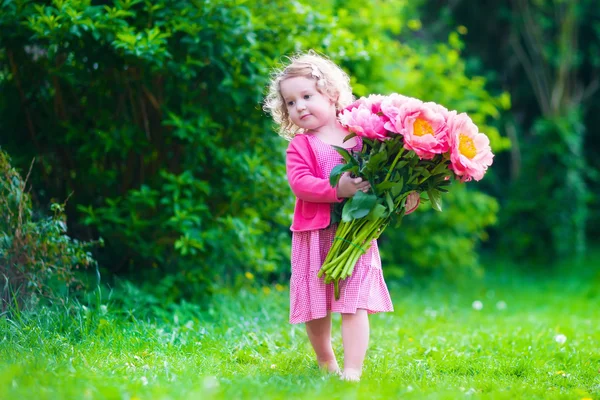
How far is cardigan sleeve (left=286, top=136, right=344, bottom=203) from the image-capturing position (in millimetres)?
2957

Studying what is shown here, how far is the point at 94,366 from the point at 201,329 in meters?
1.07

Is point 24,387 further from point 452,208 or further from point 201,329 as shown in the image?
point 452,208

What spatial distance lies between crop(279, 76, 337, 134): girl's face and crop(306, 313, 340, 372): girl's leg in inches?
36.4

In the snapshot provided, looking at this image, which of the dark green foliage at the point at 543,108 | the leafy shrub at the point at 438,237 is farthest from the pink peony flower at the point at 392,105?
the dark green foliage at the point at 543,108

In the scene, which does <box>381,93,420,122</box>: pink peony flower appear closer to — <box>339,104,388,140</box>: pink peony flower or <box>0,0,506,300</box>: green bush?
<box>339,104,388,140</box>: pink peony flower

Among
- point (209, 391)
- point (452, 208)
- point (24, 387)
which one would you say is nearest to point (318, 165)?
point (209, 391)

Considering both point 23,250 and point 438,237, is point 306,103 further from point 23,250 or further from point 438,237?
point 438,237

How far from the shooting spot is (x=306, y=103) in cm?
311

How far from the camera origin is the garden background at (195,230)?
304 centimetres

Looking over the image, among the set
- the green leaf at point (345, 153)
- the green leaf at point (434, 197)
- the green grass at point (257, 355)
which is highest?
the green leaf at point (345, 153)

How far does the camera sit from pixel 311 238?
3113mm

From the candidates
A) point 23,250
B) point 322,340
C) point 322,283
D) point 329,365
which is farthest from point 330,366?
point 23,250

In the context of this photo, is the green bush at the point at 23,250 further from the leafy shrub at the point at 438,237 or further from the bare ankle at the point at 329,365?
the leafy shrub at the point at 438,237

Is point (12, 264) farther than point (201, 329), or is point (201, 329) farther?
point (201, 329)
